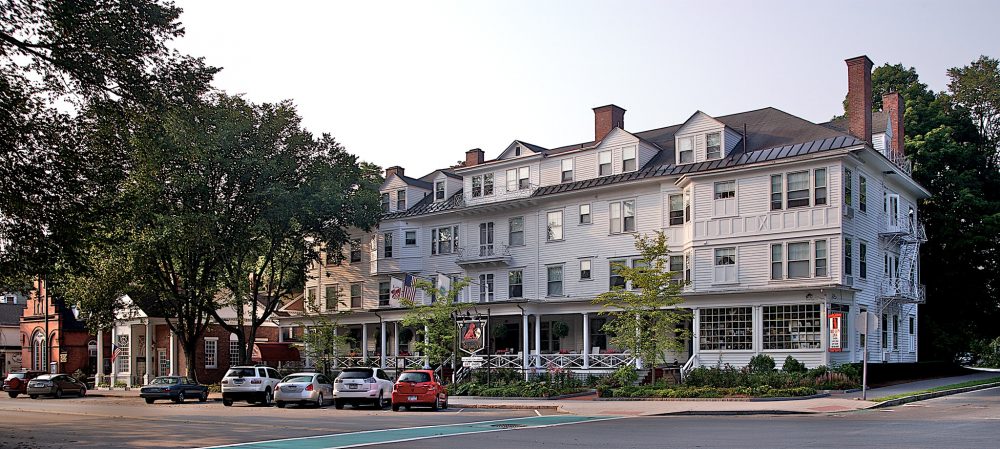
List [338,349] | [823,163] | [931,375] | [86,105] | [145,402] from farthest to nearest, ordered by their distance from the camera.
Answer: [338,349] → [931,375] → [145,402] → [823,163] → [86,105]

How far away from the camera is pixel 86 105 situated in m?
21.9

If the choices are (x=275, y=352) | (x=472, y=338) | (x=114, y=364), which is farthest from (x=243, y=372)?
(x=114, y=364)

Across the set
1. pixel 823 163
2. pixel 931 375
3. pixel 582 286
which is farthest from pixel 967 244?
pixel 582 286

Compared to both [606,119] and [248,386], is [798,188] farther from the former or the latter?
[248,386]

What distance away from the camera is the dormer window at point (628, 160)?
47125mm

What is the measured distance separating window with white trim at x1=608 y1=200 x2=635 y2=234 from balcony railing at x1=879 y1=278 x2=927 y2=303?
11887 millimetres

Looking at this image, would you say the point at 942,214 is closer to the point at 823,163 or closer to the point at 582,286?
the point at 823,163

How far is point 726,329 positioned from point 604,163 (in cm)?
1086

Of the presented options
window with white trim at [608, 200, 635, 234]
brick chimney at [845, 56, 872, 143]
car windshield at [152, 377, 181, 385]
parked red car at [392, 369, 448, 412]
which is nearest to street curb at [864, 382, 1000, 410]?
brick chimney at [845, 56, 872, 143]

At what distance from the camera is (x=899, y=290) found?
44.9 meters

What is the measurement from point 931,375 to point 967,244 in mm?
7611

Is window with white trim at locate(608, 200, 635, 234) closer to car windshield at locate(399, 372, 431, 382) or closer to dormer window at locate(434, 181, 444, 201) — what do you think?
dormer window at locate(434, 181, 444, 201)

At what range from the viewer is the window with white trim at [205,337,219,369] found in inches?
2370

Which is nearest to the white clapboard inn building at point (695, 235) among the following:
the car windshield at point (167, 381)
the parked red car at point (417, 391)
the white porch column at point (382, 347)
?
the white porch column at point (382, 347)
